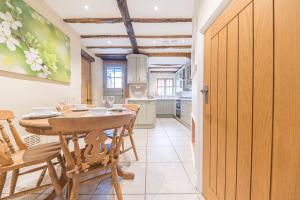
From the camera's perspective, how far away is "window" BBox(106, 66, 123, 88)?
638cm

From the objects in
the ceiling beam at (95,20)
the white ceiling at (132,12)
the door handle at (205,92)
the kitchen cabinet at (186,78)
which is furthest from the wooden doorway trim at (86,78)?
the door handle at (205,92)

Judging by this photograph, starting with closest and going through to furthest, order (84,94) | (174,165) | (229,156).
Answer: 1. (229,156)
2. (174,165)
3. (84,94)

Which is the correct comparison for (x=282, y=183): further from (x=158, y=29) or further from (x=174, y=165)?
(x=158, y=29)

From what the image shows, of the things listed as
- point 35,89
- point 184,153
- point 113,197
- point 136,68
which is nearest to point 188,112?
point 184,153

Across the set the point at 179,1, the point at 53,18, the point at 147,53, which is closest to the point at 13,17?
the point at 53,18

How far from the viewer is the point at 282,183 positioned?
0.64m

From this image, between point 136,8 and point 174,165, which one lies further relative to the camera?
point 136,8

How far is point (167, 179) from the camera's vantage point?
1893 mm

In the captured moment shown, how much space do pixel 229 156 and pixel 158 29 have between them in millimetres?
3176

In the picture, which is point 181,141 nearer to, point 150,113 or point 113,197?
point 150,113

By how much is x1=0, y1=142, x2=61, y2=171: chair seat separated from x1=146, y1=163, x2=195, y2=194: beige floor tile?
3.26ft

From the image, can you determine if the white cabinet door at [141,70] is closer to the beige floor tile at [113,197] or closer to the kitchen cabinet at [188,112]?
the kitchen cabinet at [188,112]

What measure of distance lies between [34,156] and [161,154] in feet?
5.95

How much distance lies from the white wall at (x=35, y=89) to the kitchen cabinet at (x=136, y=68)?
6.57ft
